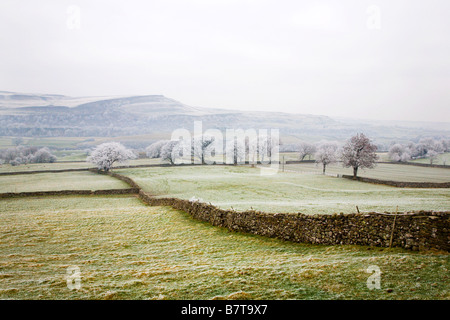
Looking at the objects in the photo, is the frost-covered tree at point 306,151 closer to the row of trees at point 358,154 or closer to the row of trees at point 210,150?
the row of trees at point 210,150

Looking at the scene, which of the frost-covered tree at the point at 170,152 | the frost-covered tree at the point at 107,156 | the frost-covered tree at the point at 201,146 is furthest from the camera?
the frost-covered tree at the point at 201,146

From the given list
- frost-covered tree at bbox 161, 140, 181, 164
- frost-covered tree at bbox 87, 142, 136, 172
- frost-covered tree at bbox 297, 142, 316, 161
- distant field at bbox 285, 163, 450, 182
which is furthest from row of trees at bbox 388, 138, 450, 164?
frost-covered tree at bbox 87, 142, 136, 172

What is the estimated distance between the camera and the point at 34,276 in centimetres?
936

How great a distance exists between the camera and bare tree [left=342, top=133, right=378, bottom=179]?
48.8m

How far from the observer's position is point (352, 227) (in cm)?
1121

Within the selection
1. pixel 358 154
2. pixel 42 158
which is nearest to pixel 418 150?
pixel 358 154

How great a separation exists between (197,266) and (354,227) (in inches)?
250

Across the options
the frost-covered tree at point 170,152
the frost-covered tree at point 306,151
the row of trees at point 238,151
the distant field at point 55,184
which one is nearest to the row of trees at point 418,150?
the row of trees at point 238,151

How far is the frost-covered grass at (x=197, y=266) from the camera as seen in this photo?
729 cm

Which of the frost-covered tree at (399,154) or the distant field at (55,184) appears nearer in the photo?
the distant field at (55,184)

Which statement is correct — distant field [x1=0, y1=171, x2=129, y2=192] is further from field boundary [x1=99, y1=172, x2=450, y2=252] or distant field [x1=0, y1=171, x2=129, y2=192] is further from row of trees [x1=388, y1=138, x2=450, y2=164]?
row of trees [x1=388, y1=138, x2=450, y2=164]

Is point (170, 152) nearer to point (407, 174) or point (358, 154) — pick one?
point (358, 154)
